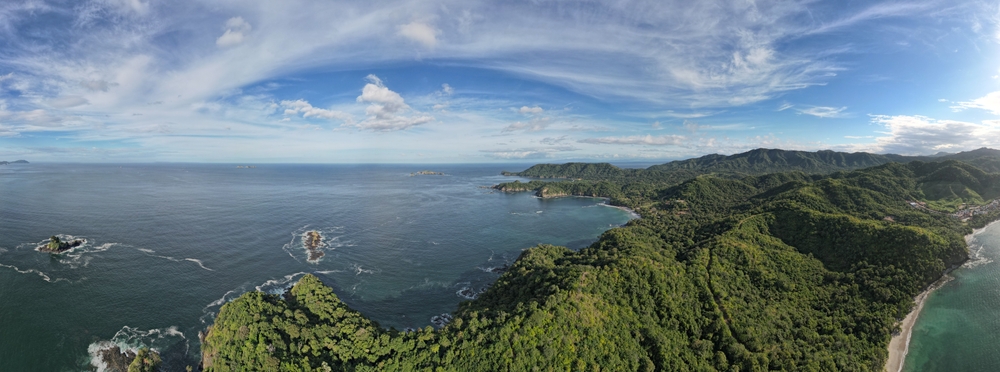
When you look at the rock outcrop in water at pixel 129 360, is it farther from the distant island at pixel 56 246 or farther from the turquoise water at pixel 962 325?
the turquoise water at pixel 962 325

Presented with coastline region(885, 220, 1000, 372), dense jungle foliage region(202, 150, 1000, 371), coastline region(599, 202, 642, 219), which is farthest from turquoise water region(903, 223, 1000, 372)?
coastline region(599, 202, 642, 219)

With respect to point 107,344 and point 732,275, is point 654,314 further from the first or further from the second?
point 107,344

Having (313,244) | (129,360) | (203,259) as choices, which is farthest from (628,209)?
(129,360)

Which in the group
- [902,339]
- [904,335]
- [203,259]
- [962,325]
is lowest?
[902,339]

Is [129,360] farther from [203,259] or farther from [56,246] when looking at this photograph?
[56,246]

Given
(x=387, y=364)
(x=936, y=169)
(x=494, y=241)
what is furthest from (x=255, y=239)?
(x=936, y=169)
